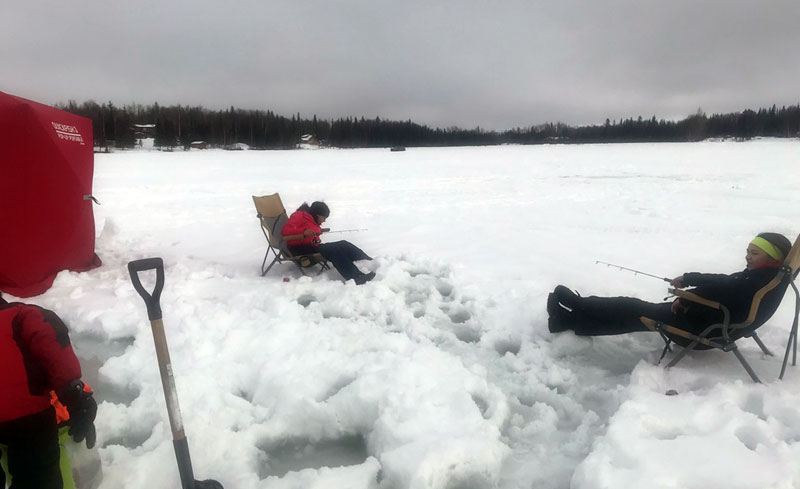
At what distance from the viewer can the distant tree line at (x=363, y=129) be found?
67875 millimetres

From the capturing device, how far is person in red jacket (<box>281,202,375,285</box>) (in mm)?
5273

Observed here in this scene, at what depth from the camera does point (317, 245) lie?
5.54m

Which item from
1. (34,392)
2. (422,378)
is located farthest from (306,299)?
(34,392)

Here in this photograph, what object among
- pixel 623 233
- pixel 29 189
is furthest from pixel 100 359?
pixel 623 233

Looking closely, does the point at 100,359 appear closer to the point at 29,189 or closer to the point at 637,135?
the point at 29,189

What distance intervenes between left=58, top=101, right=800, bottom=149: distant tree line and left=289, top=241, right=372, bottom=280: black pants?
211 feet

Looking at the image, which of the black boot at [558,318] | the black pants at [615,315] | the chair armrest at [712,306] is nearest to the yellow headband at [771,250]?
the chair armrest at [712,306]

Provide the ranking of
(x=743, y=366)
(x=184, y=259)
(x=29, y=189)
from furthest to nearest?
(x=184, y=259), (x=29, y=189), (x=743, y=366)

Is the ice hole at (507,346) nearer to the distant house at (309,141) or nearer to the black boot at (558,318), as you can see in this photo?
the black boot at (558,318)

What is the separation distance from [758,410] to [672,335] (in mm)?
682

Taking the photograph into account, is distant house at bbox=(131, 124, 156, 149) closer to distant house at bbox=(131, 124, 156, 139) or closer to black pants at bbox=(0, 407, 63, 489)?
distant house at bbox=(131, 124, 156, 139)

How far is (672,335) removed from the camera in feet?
10.7

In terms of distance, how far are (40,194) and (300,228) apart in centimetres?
273

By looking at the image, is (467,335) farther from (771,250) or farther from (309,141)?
(309,141)
